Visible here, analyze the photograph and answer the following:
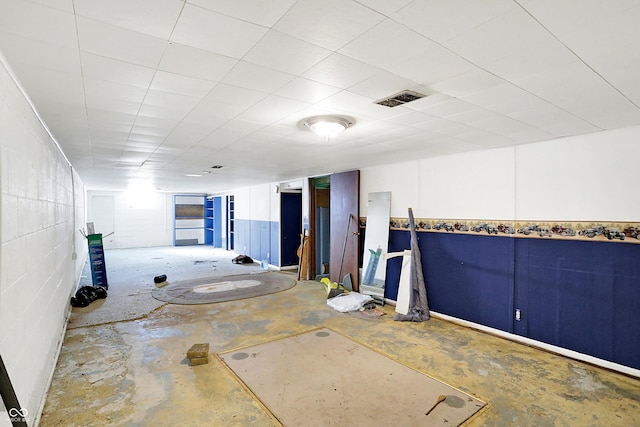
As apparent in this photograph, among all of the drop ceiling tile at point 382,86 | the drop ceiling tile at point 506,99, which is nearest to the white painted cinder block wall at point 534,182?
the drop ceiling tile at point 506,99

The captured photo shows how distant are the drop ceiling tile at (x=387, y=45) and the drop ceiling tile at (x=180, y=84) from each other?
1.01 meters

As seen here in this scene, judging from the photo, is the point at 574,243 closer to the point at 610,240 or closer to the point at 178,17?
the point at 610,240

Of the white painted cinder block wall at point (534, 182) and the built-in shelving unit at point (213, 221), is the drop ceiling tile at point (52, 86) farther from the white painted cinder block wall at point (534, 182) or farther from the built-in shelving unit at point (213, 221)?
the built-in shelving unit at point (213, 221)

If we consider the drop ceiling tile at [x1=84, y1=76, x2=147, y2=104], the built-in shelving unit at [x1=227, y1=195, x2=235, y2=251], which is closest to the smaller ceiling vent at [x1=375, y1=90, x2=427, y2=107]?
the drop ceiling tile at [x1=84, y1=76, x2=147, y2=104]

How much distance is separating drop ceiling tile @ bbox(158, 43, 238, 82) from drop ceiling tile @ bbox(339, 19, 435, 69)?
0.69m

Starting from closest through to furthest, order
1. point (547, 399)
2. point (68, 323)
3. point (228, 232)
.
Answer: point (547, 399) < point (68, 323) < point (228, 232)

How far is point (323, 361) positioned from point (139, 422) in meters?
1.70

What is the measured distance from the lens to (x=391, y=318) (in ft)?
15.6

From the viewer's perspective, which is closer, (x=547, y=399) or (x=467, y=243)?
Answer: (x=547, y=399)

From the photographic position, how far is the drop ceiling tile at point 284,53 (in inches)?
62.3

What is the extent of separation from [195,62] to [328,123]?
1.34m

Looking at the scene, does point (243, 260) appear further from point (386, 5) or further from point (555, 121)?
point (386, 5)

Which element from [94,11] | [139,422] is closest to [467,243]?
[139,422]

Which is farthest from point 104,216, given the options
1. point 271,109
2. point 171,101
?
point 271,109
